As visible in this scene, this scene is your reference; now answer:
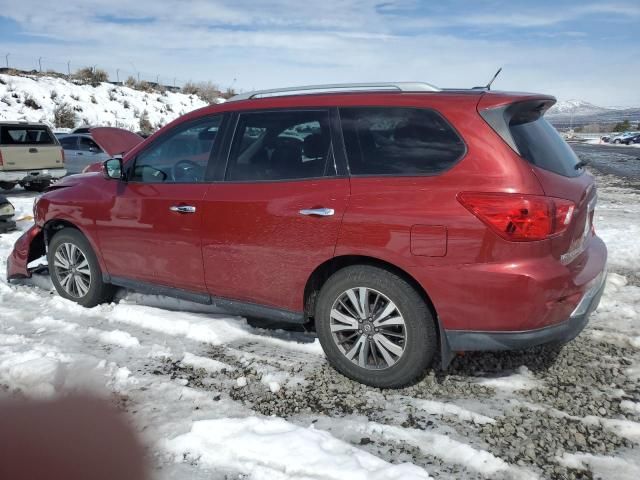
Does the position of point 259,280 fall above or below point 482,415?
above

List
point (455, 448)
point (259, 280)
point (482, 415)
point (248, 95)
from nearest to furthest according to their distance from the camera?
point (455, 448), point (482, 415), point (259, 280), point (248, 95)

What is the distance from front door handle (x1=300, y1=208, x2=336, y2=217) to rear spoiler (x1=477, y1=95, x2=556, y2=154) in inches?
40.8

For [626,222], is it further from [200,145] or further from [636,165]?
[636,165]

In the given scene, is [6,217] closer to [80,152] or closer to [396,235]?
[396,235]

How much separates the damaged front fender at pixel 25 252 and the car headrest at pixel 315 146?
9.94 ft

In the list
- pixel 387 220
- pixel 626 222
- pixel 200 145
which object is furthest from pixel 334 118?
pixel 626 222

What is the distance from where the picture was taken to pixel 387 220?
311 centimetres

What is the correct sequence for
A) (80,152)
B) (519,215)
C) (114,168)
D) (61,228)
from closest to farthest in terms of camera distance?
1. (519,215)
2. (114,168)
3. (61,228)
4. (80,152)

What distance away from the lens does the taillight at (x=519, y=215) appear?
2848 millimetres

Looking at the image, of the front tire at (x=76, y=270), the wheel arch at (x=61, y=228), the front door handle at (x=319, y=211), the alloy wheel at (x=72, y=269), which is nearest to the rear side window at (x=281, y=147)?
the front door handle at (x=319, y=211)

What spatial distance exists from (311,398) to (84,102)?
3044cm

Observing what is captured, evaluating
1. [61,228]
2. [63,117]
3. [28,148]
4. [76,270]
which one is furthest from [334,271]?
[63,117]

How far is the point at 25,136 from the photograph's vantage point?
12.6m

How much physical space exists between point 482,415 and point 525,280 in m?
0.83
